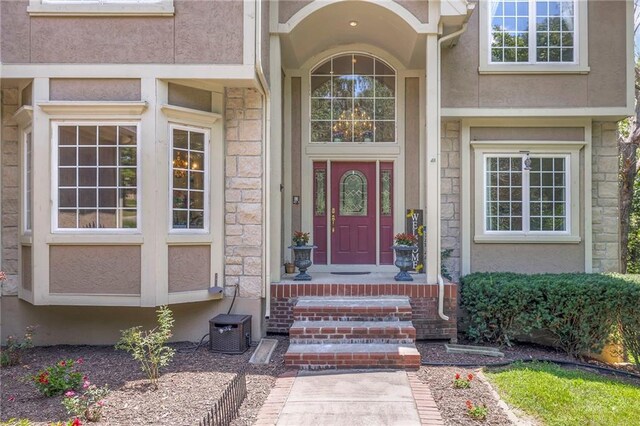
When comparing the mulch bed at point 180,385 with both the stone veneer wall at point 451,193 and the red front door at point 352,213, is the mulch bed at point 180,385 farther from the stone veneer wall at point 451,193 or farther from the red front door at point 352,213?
the red front door at point 352,213

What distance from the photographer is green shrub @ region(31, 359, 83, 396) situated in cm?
458

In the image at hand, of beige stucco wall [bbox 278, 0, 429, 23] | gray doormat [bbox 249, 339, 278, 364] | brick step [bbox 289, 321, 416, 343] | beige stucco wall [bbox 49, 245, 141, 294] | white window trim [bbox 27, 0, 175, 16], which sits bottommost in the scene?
gray doormat [bbox 249, 339, 278, 364]

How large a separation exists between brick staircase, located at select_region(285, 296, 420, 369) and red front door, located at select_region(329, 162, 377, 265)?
6.67ft

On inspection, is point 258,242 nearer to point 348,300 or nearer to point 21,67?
point 348,300

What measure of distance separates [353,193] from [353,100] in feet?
5.61

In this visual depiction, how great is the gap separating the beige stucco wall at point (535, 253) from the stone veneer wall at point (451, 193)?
29cm

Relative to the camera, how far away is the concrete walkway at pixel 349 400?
4.10m

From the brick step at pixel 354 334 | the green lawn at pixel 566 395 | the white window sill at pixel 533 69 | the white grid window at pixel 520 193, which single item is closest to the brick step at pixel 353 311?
the brick step at pixel 354 334

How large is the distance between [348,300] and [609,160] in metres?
5.44

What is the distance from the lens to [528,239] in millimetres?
8234

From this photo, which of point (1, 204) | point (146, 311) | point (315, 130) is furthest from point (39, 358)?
point (315, 130)

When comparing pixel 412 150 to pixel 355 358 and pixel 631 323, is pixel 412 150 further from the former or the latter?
pixel 355 358

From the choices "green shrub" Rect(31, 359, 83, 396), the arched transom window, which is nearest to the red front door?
the arched transom window

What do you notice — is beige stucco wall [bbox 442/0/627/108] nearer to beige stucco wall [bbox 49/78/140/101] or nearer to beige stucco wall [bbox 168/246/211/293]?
beige stucco wall [bbox 168/246/211/293]
